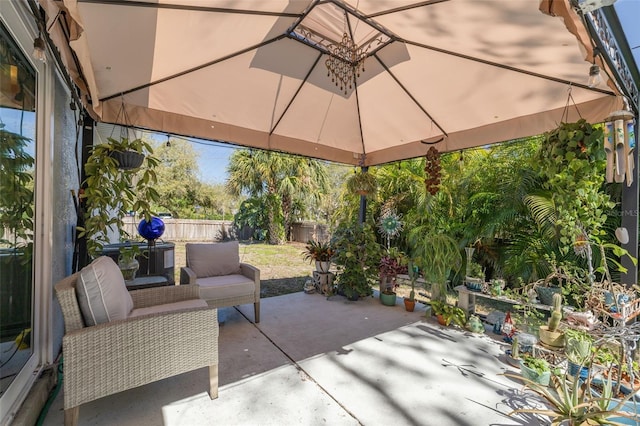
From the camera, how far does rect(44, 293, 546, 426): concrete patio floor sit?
1839mm

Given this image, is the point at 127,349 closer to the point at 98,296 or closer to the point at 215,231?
the point at 98,296

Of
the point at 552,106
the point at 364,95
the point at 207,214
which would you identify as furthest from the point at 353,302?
the point at 207,214

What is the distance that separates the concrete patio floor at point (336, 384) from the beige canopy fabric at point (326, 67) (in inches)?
87.9

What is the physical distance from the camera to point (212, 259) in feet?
11.6

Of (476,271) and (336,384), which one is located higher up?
(476,271)

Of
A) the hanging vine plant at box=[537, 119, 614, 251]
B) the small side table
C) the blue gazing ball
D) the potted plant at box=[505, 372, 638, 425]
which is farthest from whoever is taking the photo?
the blue gazing ball

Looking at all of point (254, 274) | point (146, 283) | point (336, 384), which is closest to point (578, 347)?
point (336, 384)

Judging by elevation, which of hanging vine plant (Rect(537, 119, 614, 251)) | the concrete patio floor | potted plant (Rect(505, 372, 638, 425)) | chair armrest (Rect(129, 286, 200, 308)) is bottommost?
the concrete patio floor

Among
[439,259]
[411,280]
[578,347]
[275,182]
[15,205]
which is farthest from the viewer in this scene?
[275,182]

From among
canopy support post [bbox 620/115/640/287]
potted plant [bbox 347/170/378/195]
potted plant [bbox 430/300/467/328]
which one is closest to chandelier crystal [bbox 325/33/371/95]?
potted plant [bbox 347/170/378/195]

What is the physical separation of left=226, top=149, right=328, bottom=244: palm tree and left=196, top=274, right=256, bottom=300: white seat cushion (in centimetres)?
717

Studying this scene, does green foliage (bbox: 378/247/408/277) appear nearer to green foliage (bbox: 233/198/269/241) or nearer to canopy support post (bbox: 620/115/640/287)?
canopy support post (bbox: 620/115/640/287)

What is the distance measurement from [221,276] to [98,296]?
1784mm

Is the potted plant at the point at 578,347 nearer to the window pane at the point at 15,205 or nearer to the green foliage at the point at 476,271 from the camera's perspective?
the green foliage at the point at 476,271
